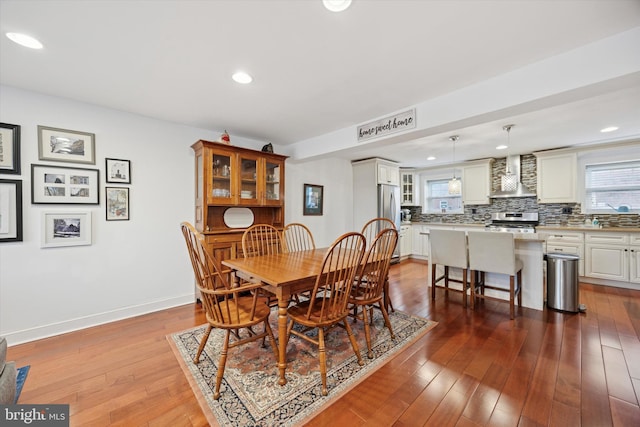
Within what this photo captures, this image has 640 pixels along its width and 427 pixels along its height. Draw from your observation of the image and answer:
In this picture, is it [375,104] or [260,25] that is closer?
[260,25]

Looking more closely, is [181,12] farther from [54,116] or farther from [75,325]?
[75,325]

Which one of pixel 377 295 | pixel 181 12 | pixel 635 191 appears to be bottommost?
pixel 377 295

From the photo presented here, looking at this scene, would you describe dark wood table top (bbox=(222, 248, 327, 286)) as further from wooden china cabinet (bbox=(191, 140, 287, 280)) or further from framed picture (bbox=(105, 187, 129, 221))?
framed picture (bbox=(105, 187, 129, 221))

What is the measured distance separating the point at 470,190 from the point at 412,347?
434 centimetres

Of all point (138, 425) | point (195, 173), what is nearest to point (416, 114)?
point (195, 173)

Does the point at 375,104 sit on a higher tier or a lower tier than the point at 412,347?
higher

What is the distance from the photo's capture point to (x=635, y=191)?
402cm

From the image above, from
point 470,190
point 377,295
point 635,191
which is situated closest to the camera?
point 377,295

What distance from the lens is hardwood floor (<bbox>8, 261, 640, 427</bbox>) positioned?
1471 millimetres

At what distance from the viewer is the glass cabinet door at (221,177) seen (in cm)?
315

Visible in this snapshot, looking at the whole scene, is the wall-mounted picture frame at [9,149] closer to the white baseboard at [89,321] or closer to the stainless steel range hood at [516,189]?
the white baseboard at [89,321]

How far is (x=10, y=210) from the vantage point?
88.1 inches

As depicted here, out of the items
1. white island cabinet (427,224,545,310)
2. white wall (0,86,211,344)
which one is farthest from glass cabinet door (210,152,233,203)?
white island cabinet (427,224,545,310)

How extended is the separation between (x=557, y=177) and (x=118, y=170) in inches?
259
